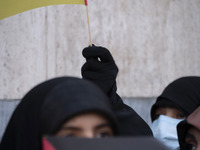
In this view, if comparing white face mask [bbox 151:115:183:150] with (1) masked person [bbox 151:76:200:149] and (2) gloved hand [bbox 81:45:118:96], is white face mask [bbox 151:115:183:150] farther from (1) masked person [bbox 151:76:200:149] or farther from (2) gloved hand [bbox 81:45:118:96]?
(2) gloved hand [bbox 81:45:118:96]

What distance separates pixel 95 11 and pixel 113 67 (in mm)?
1420

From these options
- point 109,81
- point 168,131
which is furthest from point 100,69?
point 168,131

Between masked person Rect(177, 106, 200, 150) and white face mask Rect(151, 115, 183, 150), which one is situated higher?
masked person Rect(177, 106, 200, 150)

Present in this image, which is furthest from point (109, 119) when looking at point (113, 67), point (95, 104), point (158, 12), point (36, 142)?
point (158, 12)

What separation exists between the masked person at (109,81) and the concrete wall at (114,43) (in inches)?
39.9

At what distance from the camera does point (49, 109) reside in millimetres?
1618

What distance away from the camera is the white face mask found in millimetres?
3232

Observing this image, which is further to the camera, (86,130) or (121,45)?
(121,45)

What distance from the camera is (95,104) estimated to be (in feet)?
A: 5.36

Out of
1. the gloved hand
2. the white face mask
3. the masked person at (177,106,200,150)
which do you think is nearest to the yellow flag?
the gloved hand

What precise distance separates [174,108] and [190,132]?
36.8 inches

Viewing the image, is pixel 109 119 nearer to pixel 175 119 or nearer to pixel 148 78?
pixel 175 119

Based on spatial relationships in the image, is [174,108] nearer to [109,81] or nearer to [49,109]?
[109,81]

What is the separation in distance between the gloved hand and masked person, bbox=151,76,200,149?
2.20 ft
